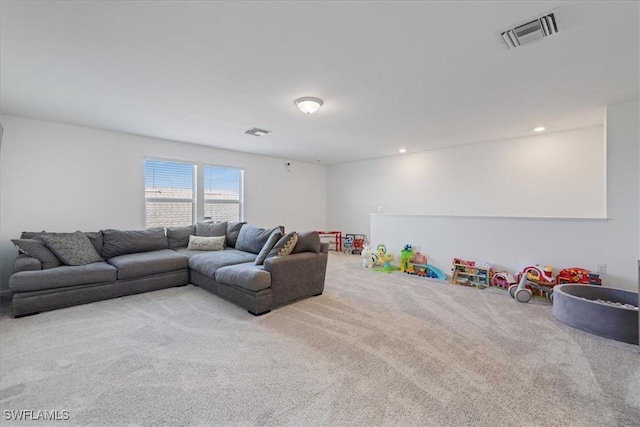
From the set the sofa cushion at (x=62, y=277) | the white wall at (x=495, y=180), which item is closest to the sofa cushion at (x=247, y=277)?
the sofa cushion at (x=62, y=277)

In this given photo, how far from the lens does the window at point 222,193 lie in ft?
19.1

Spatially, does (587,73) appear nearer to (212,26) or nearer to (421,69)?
(421,69)

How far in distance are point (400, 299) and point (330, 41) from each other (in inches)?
120

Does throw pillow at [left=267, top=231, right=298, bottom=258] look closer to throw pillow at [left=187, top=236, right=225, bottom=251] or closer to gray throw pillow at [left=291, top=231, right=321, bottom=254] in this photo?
gray throw pillow at [left=291, top=231, right=321, bottom=254]

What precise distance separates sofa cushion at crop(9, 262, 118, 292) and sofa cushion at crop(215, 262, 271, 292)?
151 cm

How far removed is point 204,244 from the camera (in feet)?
15.8

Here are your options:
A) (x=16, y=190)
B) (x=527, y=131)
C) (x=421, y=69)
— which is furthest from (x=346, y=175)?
(x=16, y=190)

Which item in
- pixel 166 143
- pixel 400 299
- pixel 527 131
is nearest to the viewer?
pixel 400 299

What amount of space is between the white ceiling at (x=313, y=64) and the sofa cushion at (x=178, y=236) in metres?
1.87

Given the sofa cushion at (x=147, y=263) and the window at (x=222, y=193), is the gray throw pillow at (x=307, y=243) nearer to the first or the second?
the sofa cushion at (x=147, y=263)

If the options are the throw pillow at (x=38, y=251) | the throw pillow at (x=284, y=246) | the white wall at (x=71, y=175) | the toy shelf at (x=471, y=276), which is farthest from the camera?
the toy shelf at (x=471, y=276)

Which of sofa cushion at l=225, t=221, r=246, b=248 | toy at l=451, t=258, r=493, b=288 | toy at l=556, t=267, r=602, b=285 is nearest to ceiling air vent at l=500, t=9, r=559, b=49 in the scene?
toy at l=556, t=267, r=602, b=285

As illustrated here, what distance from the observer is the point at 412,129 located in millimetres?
4434

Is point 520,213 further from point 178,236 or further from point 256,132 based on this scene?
point 178,236
